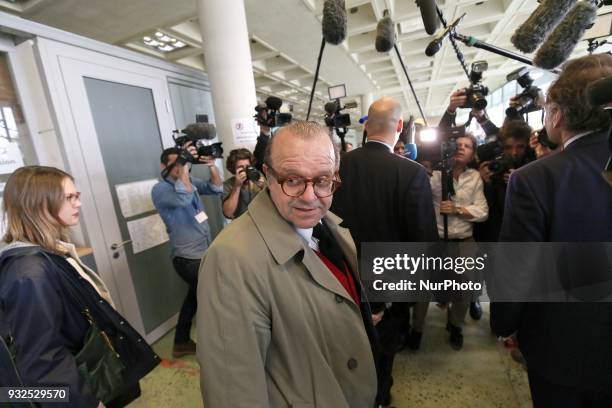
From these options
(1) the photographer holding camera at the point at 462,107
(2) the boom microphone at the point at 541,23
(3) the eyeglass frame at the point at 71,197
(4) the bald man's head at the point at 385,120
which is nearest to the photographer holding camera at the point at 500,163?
(1) the photographer holding camera at the point at 462,107

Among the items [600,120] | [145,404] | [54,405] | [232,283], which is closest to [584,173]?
[600,120]

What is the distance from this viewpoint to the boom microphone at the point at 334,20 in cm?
137

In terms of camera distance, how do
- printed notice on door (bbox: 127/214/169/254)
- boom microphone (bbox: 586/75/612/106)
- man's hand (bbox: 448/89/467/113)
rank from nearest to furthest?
boom microphone (bbox: 586/75/612/106)
man's hand (bbox: 448/89/467/113)
printed notice on door (bbox: 127/214/169/254)

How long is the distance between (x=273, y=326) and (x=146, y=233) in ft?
6.12

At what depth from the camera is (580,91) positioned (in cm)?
80

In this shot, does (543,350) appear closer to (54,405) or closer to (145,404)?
(54,405)

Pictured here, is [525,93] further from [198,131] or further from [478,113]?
[198,131]

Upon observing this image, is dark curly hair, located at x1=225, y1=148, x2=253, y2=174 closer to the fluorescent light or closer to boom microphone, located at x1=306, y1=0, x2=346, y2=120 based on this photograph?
boom microphone, located at x1=306, y1=0, x2=346, y2=120

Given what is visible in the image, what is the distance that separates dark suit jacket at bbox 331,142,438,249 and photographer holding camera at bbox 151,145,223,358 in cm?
95

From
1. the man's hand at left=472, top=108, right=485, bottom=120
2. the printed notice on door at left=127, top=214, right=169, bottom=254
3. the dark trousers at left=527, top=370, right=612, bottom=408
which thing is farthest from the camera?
the printed notice on door at left=127, top=214, right=169, bottom=254

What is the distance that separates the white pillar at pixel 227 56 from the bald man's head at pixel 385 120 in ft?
3.06

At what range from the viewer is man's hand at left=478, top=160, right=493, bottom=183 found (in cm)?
180

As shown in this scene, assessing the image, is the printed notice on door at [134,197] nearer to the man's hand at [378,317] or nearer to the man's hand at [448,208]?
the man's hand at [378,317]

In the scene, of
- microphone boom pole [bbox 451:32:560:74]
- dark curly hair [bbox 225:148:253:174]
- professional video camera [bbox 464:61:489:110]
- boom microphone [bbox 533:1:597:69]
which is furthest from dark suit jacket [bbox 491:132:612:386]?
dark curly hair [bbox 225:148:253:174]
